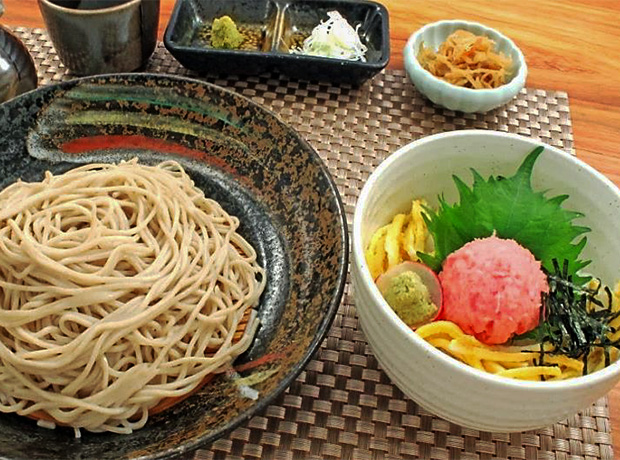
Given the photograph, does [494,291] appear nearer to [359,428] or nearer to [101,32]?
[359,428]

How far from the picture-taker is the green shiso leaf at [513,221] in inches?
39.7

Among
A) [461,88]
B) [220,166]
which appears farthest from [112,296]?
[461,88]

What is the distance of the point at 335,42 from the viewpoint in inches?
65.2

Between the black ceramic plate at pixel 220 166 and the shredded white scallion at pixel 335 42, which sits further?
the shredded white scallion at pixel 335 42

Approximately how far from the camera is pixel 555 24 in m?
1.92

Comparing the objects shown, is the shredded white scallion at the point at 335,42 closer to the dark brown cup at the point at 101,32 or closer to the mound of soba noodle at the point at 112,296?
the dark brown cup at the point at 101,32

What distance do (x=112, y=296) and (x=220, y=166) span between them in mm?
408

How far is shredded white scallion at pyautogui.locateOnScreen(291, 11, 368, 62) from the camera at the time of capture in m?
1.65

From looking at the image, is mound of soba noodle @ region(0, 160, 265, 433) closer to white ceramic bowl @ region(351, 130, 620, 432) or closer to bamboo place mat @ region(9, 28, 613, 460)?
bamboo place mat @ region(9, 28, 613, 460)

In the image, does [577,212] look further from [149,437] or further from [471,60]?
[149,437]

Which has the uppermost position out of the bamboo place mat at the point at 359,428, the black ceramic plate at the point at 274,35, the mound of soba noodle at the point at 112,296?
the black ceramic plate at the point at 274,35

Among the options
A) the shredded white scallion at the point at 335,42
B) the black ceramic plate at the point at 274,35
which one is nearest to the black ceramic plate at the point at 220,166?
the black ceramic plate at the point at 274,35

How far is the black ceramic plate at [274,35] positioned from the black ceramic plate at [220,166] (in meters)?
0.31

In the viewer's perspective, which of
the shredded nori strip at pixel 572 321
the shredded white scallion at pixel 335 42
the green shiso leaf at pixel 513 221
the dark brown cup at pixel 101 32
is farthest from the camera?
the shredded white scallion at pixel 335 42
